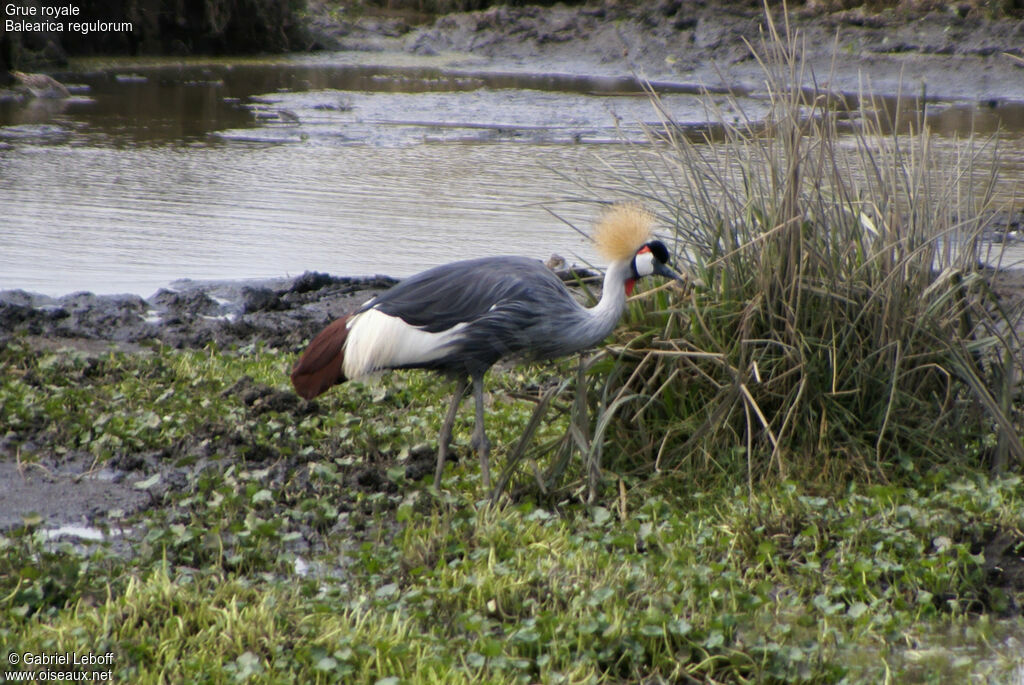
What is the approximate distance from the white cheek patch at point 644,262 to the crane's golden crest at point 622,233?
30 mm

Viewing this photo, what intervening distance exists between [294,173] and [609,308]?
25.6ft

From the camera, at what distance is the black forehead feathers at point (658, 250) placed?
4434 millimetres

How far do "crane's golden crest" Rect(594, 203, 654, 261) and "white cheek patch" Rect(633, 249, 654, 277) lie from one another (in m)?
0.03

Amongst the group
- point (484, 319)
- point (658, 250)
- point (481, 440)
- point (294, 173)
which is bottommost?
point (481, 440)

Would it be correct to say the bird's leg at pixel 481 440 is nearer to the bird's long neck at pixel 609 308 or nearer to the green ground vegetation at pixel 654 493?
the green ground vegetation at pixel 654 493

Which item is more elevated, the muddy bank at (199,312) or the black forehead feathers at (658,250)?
the black forehead feathers at (658,250)

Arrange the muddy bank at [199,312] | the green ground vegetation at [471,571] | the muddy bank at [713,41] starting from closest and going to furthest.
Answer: the green ground vegetation at [471,571] → the muddy bank at [199,312] → the muddy bank at [713,41]

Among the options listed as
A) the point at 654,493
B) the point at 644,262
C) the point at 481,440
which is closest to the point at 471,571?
the point at 481,440

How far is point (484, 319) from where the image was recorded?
441cm

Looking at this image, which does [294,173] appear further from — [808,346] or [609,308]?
[808,346]

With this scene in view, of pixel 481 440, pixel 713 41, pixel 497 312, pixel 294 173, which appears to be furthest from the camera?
pixel 713 41

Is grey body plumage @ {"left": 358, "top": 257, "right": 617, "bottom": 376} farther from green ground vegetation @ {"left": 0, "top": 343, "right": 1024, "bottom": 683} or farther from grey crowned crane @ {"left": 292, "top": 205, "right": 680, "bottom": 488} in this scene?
green ground vegetation @ {"left": 0, "top": 343, "right": 1024, "bottom": 683}

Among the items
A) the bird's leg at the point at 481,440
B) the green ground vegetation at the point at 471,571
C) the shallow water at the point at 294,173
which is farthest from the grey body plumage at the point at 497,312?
the shallow water at the point at 294,173

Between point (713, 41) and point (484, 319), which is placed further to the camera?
point (713, 41)
